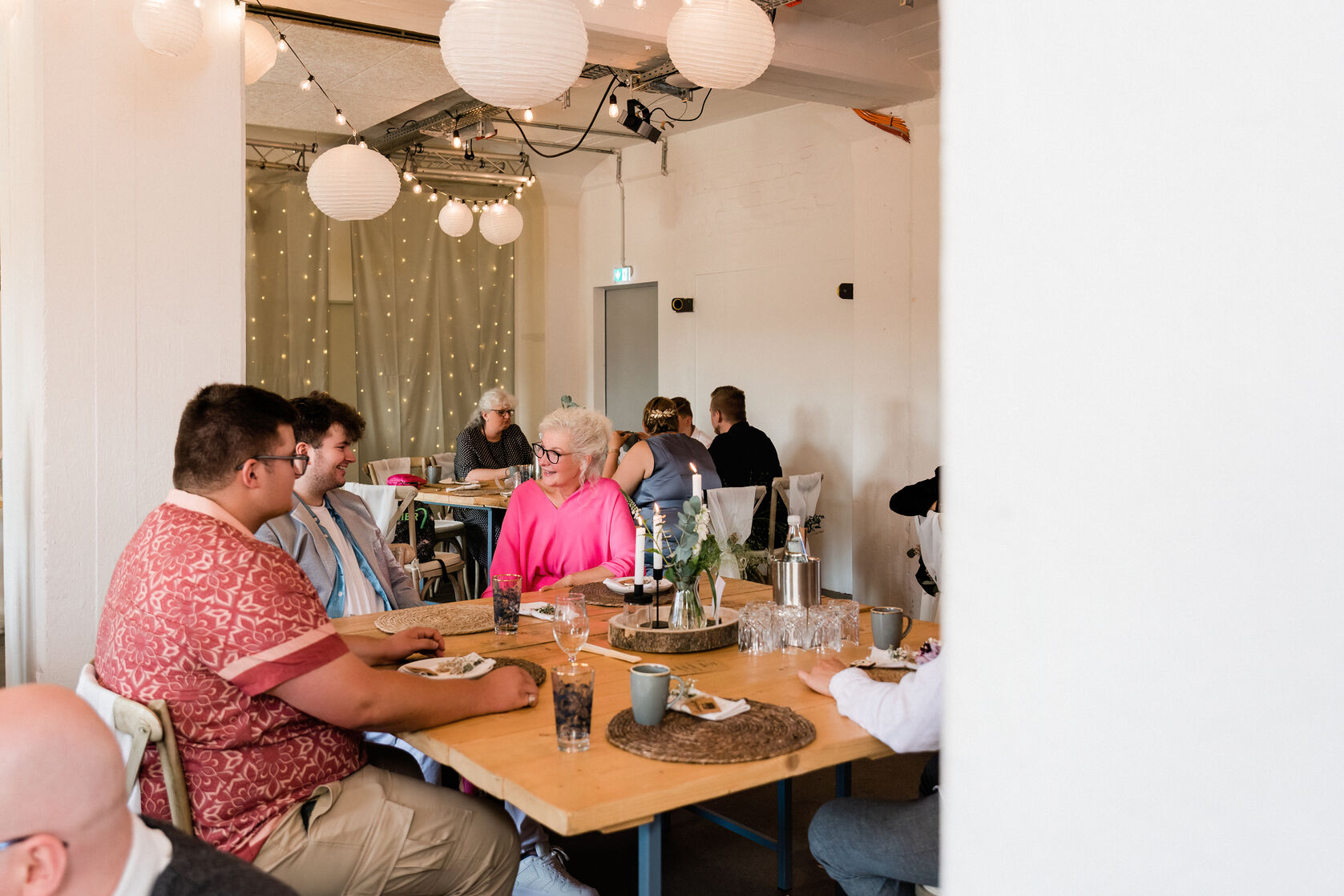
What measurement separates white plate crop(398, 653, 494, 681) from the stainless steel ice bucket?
32.5 inches

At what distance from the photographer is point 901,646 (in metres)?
2.62

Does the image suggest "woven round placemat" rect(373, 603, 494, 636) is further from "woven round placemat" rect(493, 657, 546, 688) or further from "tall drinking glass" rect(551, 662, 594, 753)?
"tall drinking glass" rect(551, 662, 594, 753)

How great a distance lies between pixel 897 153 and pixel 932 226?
1.98 feet

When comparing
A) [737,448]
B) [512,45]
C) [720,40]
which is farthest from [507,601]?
[737,448]

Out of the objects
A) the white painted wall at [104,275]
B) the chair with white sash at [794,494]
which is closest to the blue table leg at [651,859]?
the white painted wall at [104,275]

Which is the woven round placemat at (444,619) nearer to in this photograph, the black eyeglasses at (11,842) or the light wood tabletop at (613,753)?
the light wood tabletop at (613,753)

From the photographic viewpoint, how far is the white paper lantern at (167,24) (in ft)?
10.4

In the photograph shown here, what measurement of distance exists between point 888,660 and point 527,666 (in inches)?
32.7

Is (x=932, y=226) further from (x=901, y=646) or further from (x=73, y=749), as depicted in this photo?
(x=73, y=749)

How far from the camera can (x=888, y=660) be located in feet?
8.04

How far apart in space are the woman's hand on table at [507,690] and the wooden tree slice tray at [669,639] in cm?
46

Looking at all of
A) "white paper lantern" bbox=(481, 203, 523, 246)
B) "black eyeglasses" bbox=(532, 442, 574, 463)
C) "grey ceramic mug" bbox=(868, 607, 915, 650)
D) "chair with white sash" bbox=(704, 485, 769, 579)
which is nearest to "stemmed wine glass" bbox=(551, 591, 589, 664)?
"grey ceramic mug" bbox=(868, 607, 915, 650)

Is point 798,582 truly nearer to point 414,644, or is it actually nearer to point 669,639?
point 669,639

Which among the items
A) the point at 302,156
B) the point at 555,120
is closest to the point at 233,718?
the point at 555,120
